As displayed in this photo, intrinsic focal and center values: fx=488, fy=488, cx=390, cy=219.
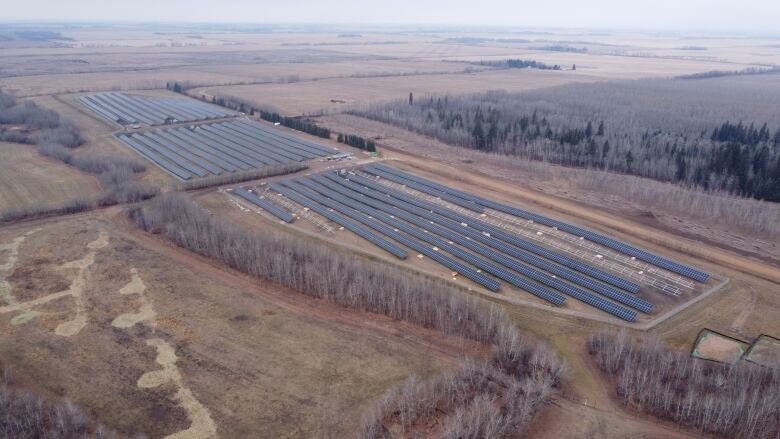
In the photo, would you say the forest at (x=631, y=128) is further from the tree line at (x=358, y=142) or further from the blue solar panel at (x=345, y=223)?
the blue solar panel at (x=345, y=223)

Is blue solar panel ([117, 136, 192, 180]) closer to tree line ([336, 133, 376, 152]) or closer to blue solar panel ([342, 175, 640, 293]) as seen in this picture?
blue solar panel ([342, 175, 640, 293])

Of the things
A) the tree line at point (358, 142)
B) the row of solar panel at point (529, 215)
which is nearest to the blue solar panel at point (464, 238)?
the row of solar panel at point (529, 215)

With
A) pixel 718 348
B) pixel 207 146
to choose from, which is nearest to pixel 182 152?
Result: pixel 207 146

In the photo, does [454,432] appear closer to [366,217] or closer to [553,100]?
[366,217]

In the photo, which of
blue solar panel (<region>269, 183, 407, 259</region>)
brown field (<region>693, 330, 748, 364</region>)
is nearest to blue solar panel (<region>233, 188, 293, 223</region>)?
blue solar panel (<region>269, 183, 407, 259</region>)

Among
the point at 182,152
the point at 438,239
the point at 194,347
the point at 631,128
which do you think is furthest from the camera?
the point at 631,128

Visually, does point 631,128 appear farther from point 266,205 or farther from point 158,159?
point 158,159
